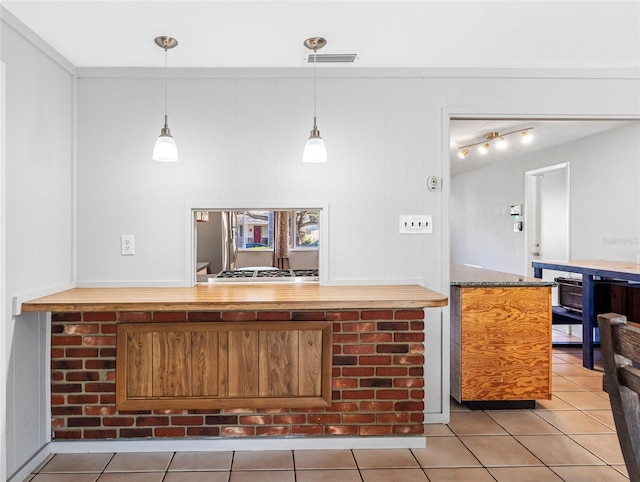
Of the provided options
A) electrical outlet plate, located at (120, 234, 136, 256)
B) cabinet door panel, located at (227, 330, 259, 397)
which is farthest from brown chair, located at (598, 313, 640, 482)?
electrical outlet plate, located at (120, 234, 136, 256)

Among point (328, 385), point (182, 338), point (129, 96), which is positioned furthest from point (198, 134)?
point (328, 385)

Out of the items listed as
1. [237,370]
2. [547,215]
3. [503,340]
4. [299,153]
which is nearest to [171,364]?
[237,370]

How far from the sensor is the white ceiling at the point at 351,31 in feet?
6.52

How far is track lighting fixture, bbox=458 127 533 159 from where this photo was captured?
16.0 ft

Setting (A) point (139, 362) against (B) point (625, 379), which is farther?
(A) point (139, 362)

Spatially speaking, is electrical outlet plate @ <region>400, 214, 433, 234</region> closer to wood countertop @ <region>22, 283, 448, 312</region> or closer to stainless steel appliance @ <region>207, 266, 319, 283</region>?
wood countertop @ <region>22, 283, 448, 312</region>

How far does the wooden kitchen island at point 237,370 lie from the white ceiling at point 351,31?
1368 mm

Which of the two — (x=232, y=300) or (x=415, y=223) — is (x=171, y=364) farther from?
(x=415, y=223)

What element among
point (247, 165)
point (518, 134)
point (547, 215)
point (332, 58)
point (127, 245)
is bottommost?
point (127, 245)

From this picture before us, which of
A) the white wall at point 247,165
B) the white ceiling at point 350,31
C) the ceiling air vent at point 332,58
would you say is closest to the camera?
the white ceiling at point 350,31

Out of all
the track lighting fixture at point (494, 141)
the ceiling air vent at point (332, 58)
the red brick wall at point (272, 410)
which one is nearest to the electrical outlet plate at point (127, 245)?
the red brick wall at point (272, 410)

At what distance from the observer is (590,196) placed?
4.91 m

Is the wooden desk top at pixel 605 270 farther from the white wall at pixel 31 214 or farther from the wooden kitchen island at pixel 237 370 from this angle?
the white wall at pixel 31 214

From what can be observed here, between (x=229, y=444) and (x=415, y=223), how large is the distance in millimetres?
1685
